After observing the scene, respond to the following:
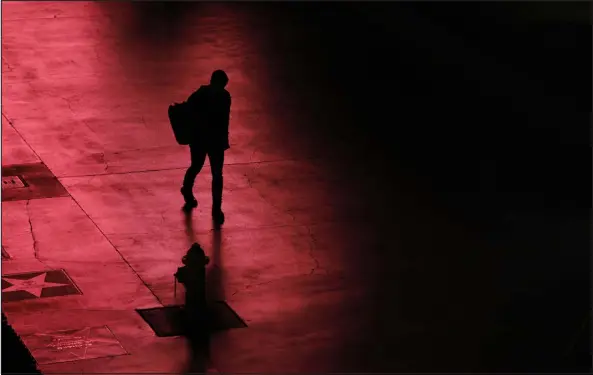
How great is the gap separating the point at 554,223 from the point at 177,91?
6850mm

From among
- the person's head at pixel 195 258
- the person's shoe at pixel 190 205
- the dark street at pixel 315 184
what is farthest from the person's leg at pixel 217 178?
the person's head at pixel 195 258

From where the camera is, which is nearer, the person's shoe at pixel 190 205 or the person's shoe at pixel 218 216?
the person's shoe at pixel 218 216

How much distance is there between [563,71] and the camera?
23.9 meters

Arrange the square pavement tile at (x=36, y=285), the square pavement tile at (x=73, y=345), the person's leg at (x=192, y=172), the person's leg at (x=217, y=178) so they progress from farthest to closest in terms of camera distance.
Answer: the person's leg at (x=192, y=172)
the person's leg at (x=217, y=178)
the square pavement tile at (x=36, y=285)
the square pavement tile at (x=73, y=345)

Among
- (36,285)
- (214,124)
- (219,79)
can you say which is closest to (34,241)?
(36,285)

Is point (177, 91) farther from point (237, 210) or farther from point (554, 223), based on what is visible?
point (554, 223)

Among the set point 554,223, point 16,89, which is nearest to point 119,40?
point 16,89

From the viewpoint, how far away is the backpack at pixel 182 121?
1747cm

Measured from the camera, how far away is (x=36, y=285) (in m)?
15.6

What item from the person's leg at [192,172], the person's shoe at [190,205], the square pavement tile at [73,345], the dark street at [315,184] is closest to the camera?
the square pavement tile at [73,345]

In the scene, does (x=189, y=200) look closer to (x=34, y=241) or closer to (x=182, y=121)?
(x=182, y=121)

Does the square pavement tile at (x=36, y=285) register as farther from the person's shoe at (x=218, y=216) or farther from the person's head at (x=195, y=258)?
the person's shoe at (x=218, y=216)

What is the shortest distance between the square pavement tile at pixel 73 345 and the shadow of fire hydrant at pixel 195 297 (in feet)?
2.32

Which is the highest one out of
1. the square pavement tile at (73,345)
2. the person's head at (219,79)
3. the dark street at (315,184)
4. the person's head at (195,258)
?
the person's head at (219,79)
